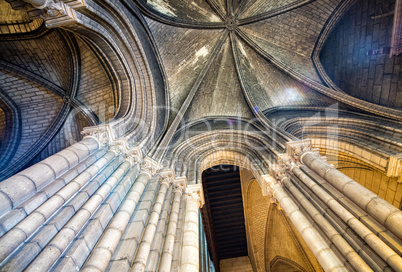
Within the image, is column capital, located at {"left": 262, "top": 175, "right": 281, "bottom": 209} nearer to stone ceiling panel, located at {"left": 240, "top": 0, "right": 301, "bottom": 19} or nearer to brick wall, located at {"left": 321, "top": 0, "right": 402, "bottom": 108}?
brick wall, located at {"left": 321, "top": 0, "right": 402, "bottom": 108}

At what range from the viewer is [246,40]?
35.7 ft

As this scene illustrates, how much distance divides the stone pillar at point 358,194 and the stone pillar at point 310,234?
869mm

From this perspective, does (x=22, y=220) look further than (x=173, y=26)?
No

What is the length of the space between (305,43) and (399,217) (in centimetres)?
1014

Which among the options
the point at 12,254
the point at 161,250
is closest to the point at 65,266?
the point at 12,254

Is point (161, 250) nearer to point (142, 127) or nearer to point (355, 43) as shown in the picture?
point (142, 127)

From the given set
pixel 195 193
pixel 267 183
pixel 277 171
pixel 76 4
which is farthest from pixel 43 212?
pixel 277 171

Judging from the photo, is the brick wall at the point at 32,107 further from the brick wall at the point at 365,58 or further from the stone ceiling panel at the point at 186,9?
the brick wall at the point at 365,58

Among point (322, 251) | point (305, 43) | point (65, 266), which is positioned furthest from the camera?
point (305, 43)

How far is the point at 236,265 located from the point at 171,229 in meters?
9.34

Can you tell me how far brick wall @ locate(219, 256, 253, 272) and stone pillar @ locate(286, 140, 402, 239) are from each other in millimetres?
8293

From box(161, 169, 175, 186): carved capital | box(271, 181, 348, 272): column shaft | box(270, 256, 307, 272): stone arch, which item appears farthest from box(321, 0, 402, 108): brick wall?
box(161, 169, 175, 186): carved capital

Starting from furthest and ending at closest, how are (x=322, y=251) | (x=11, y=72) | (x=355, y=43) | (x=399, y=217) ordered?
(x=355, y=43) → (x=11, y=72) → (x=322, y=251) → (x=399, y=217)

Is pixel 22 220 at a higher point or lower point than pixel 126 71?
lower
